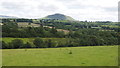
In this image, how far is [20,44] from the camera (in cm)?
8331

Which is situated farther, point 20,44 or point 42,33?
point 42,33

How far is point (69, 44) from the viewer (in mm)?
A: 94250

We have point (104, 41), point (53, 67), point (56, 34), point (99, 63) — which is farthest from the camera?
point (56, 34)

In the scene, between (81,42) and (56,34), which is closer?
(81,42)

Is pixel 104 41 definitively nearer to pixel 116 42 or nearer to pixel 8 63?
pixel 116 42

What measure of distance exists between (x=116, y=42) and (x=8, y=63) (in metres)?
88.3

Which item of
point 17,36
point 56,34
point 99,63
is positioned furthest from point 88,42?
point 99,63

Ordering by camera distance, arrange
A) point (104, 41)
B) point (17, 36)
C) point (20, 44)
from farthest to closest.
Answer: point (17, 36), point (104, 41), point (20, 44)

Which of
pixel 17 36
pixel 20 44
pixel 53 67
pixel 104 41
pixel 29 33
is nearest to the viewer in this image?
pixel 53 67

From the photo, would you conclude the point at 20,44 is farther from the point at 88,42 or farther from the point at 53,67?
the point at 53,67

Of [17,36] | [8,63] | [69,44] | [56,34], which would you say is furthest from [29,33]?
[8,63]

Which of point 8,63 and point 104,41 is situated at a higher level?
point 8,63

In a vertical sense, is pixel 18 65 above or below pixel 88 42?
above

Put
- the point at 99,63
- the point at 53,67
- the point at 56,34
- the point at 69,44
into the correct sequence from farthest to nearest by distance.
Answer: the point at 56,34 < the point at 69,44 < the point at 99,63 < the point at 53,67
